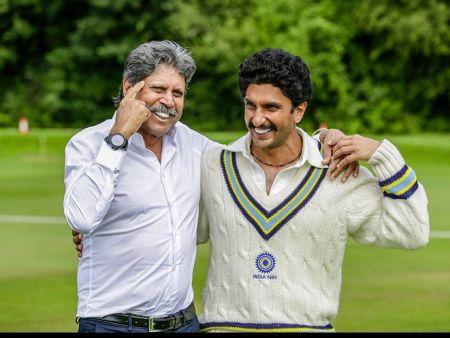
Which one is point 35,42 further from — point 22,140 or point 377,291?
point 377,291

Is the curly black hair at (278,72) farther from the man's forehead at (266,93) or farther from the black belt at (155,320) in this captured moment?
the black belt at (155,320)

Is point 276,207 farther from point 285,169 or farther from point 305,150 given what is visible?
point 305,150

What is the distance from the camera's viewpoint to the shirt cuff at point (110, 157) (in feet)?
13.0

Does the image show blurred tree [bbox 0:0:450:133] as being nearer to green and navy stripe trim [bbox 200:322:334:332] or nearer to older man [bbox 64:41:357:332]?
older man [bbox 64:41:357:332]

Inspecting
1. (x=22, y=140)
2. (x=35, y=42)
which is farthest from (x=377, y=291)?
(x=35, y=42)

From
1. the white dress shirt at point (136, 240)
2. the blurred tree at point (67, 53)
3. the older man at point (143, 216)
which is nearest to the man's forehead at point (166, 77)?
the older man at point (143, 216)

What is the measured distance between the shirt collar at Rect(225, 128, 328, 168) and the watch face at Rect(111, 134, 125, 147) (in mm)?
447

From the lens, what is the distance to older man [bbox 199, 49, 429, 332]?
401 centimetres

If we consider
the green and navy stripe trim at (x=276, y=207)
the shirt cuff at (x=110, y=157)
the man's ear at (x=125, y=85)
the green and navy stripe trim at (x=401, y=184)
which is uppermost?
the man's ear at (x=125, y=85)

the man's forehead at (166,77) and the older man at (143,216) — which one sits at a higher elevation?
the man's forehead at (166,77)

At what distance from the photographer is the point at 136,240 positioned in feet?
13.6

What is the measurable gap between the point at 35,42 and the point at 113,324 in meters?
36.9

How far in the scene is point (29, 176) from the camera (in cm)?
1964

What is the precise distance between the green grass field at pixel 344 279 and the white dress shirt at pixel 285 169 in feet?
12.6
